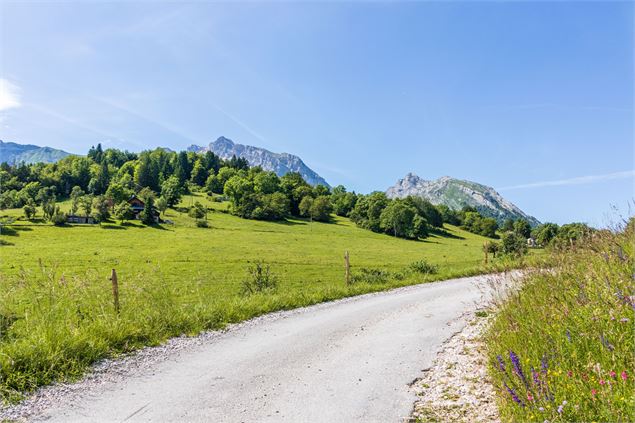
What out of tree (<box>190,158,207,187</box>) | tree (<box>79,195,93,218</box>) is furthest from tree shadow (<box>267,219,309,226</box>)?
tree (<box>190,158,207,187</box>)

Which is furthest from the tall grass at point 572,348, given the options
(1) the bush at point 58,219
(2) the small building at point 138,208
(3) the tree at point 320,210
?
(3) the tree at point 320,210

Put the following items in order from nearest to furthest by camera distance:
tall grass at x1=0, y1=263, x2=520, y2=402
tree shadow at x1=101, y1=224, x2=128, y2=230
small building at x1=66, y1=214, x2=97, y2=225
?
tall grass at x1=0, y1=263, x2=520, y2=402 → tree shadow at x1=101, y1=224, x2=128, y2=230 → small building at x1=66, y1=214, x2=97, y2=225

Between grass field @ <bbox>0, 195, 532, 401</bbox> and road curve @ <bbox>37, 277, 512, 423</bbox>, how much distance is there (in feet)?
4.55

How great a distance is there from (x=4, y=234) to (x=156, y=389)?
82230mm

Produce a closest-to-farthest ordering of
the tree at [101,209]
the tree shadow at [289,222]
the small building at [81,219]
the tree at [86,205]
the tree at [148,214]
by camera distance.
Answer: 1. the tree at [101,209]
2. the tree at [148,214]
3. the small building at [81,219]
4. the tree at [86,205]
5. the tree shadow at [289,222]

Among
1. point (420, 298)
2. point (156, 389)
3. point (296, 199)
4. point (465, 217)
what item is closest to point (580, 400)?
point (156, 389)

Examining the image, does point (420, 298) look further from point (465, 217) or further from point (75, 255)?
point (465, 217)

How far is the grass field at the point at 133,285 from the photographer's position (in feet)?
24.9

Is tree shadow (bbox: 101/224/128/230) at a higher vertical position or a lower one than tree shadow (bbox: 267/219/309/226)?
lower

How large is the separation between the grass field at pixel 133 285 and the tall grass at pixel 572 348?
5.75m

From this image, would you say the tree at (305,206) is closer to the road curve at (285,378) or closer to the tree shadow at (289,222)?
the tree shadow at (289,222)

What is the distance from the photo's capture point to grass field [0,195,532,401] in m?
7.59

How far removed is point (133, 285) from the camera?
36.8 feet

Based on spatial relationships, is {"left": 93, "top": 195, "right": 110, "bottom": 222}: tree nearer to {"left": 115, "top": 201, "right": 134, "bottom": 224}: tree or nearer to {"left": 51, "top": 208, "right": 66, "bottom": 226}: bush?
{"left": 115, "top": 201, "right": 134, "bottom": 224}: tree
